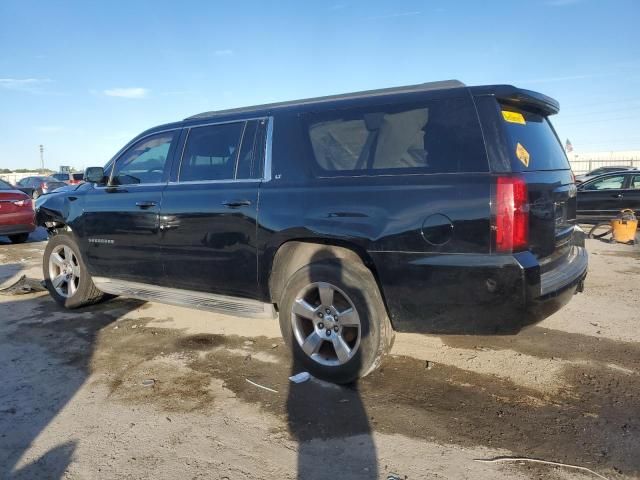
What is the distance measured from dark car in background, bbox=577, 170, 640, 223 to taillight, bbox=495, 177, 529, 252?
10.2 metres

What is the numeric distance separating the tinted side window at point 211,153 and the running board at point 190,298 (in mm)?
1022

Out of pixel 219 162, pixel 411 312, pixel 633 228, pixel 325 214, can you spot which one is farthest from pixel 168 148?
pixel 633 228

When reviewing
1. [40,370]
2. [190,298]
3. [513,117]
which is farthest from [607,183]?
[40,370]

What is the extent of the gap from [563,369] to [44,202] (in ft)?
18.3

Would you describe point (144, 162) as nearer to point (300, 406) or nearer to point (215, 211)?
point (215, 211)

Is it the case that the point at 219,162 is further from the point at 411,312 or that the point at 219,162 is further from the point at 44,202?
the point at 44,202

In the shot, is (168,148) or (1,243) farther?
(1,243)

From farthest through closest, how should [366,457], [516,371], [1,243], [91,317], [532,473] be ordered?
[1,243], [91,317], [516,371], [366,457], [532,473]

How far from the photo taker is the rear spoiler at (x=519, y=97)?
3135 mm

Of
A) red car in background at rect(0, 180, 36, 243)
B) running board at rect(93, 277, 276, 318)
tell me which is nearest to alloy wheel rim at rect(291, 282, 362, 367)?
running board at rect(93, 277, 276, 318)

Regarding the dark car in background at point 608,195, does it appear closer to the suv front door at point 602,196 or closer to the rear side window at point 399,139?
Result: the suv front door at point 602,196

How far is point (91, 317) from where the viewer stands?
5359mm

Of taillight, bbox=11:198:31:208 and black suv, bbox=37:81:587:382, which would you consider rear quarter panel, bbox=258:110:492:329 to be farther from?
taillight, bbox=11:198:31:208

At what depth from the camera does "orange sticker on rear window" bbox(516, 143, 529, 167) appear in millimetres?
3141
